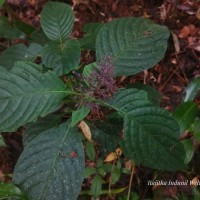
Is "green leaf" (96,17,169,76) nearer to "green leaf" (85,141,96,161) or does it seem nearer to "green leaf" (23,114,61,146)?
"green leaf" (23,114,61,146)

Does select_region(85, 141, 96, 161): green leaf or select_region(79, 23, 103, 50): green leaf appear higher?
select_region(79, 23, 103, 50): green leaf

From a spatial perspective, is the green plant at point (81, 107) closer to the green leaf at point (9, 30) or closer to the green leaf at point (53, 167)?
the green leaf at point (53, 167)

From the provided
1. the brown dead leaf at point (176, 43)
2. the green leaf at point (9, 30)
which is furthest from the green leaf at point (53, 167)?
the brown dead leaf at point (176, 43)

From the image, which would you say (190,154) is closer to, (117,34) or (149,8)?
(117,34)

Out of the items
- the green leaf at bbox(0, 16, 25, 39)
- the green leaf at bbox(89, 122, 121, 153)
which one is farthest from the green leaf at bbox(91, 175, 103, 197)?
the green leaf at bbox(0, 16, 25, 39)

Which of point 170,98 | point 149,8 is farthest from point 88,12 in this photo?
point 170,98
